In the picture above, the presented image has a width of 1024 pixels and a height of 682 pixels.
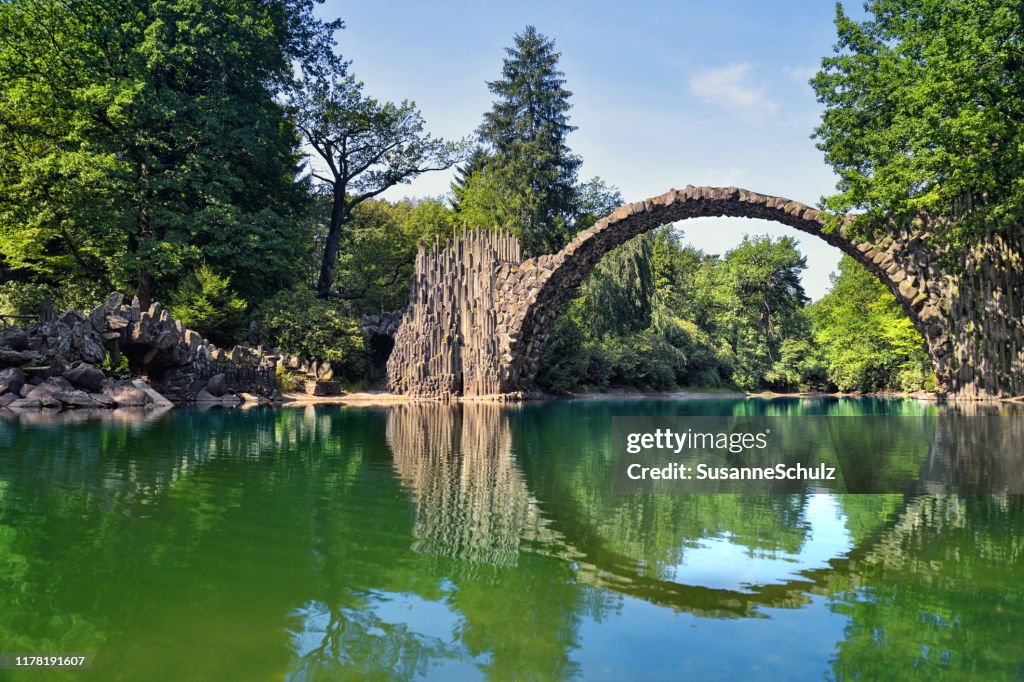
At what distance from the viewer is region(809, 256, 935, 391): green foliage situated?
32.7 metres

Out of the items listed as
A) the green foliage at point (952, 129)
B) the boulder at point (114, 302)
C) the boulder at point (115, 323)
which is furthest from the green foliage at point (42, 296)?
the green foliage at point (952, 129)

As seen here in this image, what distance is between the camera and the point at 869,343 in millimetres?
36156

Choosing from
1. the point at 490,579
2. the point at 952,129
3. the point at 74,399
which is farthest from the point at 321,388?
the point at 490,579

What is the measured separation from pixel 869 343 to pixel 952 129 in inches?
909

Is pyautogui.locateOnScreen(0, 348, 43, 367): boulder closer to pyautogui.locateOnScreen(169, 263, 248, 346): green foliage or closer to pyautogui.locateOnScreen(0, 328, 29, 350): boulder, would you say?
pyautogui.locateOnScreen(0, 328, 29, 350): boulder

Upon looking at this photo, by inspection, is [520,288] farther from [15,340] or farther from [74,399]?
[15,340]

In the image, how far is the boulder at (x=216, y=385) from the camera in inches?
818

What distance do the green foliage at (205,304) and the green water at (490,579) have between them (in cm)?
1654

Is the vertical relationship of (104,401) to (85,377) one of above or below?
below

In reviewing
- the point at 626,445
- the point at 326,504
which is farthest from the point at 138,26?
the point at 326,504

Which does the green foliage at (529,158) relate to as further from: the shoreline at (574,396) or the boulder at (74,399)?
the boulder at (74,399)

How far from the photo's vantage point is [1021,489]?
663 centimetres

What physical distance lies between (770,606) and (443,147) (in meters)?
32.4

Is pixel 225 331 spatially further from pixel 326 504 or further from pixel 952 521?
pixel 952 521
